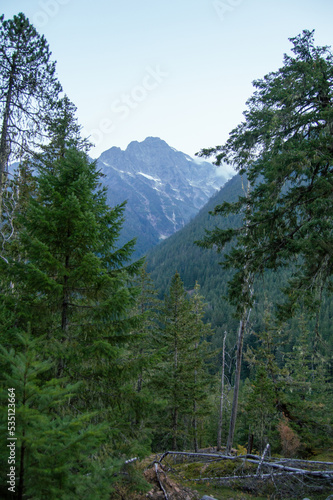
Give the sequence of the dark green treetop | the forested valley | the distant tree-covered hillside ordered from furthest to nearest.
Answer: the distant tree-covered hillside, the dark green treetop, the forested valley

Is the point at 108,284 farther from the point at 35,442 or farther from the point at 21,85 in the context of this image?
the point at 21,85

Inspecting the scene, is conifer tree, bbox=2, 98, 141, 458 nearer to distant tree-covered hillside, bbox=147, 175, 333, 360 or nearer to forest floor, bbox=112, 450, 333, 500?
forest floor, bbox=112, 450, 333, 500

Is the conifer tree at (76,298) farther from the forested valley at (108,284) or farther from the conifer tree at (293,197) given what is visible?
the conifer tree at (293,197)

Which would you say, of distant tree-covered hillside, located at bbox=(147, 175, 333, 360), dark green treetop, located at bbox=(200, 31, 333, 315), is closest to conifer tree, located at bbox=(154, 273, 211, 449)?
dark green treetop, located at bbox=(200, 31, 333, 315)

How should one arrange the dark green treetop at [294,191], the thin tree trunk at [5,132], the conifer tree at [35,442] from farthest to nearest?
the thin tree trunk at [5,132], the dark green treetop at [294,191], the conifer tree at [35,442]

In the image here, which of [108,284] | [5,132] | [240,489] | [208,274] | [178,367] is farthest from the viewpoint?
[208,274]

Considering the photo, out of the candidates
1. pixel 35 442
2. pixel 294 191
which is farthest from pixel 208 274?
pixel 35 442

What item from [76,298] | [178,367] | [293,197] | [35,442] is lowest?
[178,367]

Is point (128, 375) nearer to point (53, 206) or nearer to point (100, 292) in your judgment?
point (100, 292)

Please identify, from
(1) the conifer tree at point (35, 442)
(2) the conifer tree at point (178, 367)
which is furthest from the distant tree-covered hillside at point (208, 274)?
(1) the conifer tree at point (35, 442)

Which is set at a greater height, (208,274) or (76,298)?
(208,274)

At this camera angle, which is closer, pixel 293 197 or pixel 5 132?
pixel 293 197

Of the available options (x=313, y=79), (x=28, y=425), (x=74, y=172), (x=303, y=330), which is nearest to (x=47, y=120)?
(x=74, y=172)

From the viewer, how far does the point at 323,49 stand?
7.66 m
